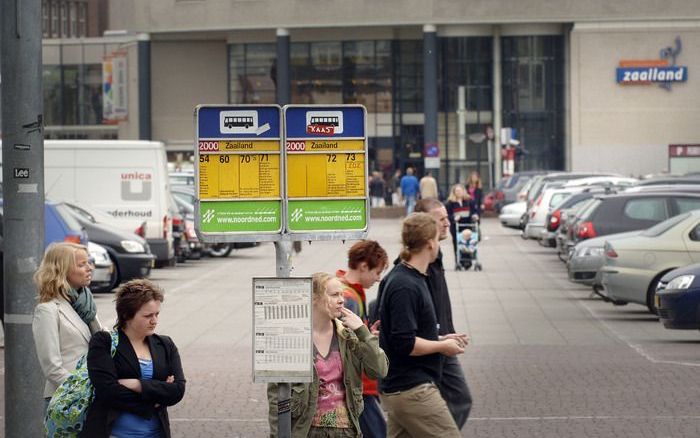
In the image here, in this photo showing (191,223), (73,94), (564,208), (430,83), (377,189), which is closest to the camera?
(564,208)

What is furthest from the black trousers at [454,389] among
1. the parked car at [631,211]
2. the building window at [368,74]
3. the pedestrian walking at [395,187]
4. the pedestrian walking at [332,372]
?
the building window at [368,74]

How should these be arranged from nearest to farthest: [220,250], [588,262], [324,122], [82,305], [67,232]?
[324,122] → [82,305] → [67,232] → [588,262] → [220,250]

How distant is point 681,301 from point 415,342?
9.66m

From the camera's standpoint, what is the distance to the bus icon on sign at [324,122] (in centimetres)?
720

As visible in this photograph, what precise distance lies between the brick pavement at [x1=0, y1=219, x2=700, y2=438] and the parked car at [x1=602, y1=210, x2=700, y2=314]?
400 mm

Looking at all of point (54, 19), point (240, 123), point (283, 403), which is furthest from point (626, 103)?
point (283, 403)

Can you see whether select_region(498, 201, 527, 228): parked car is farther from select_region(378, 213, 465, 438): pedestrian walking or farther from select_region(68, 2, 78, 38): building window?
select_region(68, 2, 78, 38): building window

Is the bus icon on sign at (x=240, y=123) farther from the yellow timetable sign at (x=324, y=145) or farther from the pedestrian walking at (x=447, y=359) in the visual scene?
the pedestrian walking at (x=447, y=359)

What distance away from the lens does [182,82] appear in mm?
83500

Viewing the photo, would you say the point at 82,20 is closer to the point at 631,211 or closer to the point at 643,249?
the point at 631,211

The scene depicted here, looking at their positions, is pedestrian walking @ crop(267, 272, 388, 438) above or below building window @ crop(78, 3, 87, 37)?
below

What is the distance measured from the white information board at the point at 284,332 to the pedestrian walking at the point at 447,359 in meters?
1.15

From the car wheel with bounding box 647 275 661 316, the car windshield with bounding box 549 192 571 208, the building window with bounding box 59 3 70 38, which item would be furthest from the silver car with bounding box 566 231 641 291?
the building window with bounding box 59 3 70 38

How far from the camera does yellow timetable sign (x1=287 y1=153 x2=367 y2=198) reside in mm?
7164
